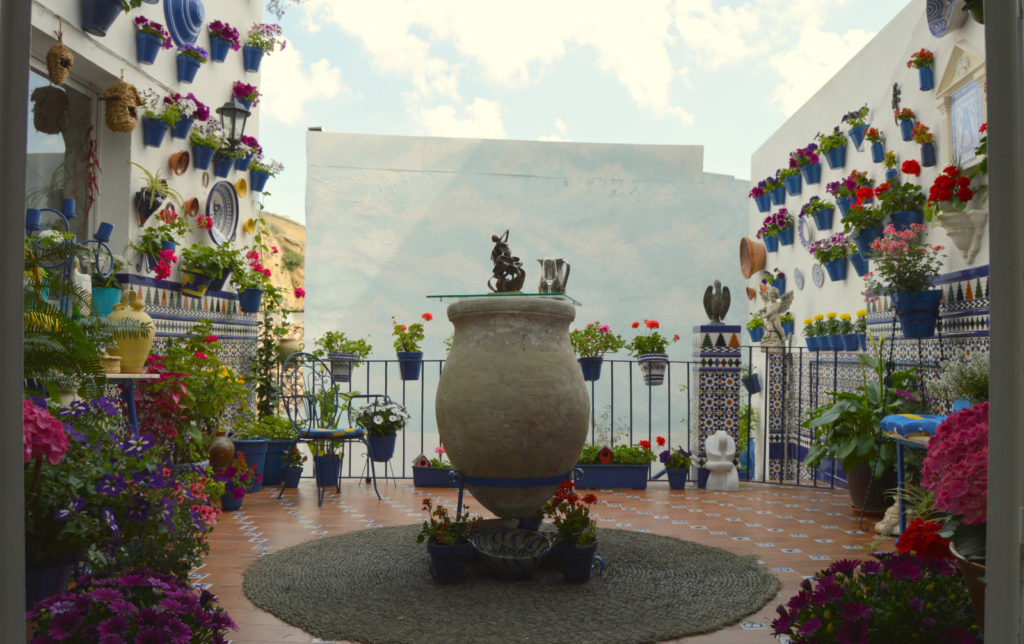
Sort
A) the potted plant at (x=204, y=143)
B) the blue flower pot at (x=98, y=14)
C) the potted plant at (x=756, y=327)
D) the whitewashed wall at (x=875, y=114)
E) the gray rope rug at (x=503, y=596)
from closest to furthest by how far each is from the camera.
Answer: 1. the gray rope rug at (x=503, y=596)
2. the blue flower pot at (x=98, y=14)
3. the whitewashed wall at (x=875, y=114)
4. the potted plant at (x=204, y=143)
5. the potted plant at (x=756, y=327)

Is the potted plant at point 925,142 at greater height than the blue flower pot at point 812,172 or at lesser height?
lesser

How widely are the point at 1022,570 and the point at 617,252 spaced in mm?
10403

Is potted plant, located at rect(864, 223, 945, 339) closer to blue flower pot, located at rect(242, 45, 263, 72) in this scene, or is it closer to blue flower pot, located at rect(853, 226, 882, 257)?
blue flower pot, located at rect(853, 226, 882, 257)

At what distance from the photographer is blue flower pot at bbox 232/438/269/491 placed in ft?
19.4

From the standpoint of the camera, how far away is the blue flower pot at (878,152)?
651cm

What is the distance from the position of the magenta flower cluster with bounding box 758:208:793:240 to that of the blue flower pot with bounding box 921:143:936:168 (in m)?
2.91

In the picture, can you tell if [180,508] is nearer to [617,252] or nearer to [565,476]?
[565,476]

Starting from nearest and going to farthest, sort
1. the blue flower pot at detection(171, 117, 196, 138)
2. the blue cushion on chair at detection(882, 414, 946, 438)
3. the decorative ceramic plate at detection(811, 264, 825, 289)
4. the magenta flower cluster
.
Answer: the blue cushion on chair at detection(882, 414, 946, 438), the blue flower pot at detection(171, 117, 196, 138), the decorative ceramic plate at detection(811, 264, 825, 289), the magenta flower cluster

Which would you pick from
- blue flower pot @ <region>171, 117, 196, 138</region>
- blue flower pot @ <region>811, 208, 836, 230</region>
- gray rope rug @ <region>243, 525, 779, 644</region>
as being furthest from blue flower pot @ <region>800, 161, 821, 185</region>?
blue flower pot @ <region>171, 117, 196, 138</region>

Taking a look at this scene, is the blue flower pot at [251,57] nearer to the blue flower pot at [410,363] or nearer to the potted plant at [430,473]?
the blue flower pot at [410,363]

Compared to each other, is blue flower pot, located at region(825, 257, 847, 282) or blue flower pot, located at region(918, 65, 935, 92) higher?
blue flower pot, located at region(918, 65, 935, 92)

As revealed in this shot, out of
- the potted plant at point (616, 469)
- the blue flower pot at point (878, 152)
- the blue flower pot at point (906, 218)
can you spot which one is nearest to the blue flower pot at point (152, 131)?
the potted plant at point (616, 469)

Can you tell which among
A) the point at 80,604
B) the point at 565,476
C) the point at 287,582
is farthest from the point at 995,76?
the point at 287,582

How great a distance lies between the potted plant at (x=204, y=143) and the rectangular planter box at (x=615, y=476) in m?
3.95
